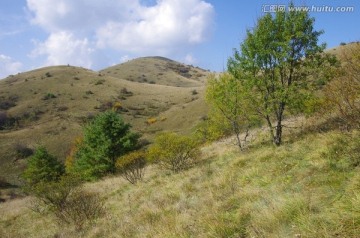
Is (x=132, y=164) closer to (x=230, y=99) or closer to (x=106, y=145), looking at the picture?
Answer: (x=230, y=99)

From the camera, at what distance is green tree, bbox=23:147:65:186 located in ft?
127

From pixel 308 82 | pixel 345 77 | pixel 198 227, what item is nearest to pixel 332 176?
pixel 345 77

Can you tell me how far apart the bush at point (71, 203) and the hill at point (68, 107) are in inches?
1578

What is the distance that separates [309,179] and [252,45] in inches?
377

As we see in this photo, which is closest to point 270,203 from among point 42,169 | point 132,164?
point 132,164

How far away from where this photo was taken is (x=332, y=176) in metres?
7.51

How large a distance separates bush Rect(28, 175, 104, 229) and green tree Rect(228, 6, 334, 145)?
338 inches

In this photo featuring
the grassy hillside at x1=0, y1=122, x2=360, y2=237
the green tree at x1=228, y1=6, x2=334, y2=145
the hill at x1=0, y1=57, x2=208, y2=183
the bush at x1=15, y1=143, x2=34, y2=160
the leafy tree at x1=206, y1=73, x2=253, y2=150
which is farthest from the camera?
the hill at x1=0, y1=57, x2=208, y2=183

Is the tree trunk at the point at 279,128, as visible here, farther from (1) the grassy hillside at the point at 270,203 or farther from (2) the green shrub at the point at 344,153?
(2) the green shrub at the point at 344,153

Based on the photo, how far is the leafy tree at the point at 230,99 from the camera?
58.2 feet

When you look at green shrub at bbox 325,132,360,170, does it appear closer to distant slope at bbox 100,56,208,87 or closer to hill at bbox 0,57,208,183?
hill at bbox 0,57,208,183

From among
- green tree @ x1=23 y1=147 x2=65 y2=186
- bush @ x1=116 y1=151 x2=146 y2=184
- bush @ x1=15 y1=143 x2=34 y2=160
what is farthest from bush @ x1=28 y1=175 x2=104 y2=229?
bush @ x1=15 y1=143 x2=34 y2=160

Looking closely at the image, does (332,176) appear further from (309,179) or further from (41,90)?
(41,90)

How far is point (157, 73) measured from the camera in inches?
6594
